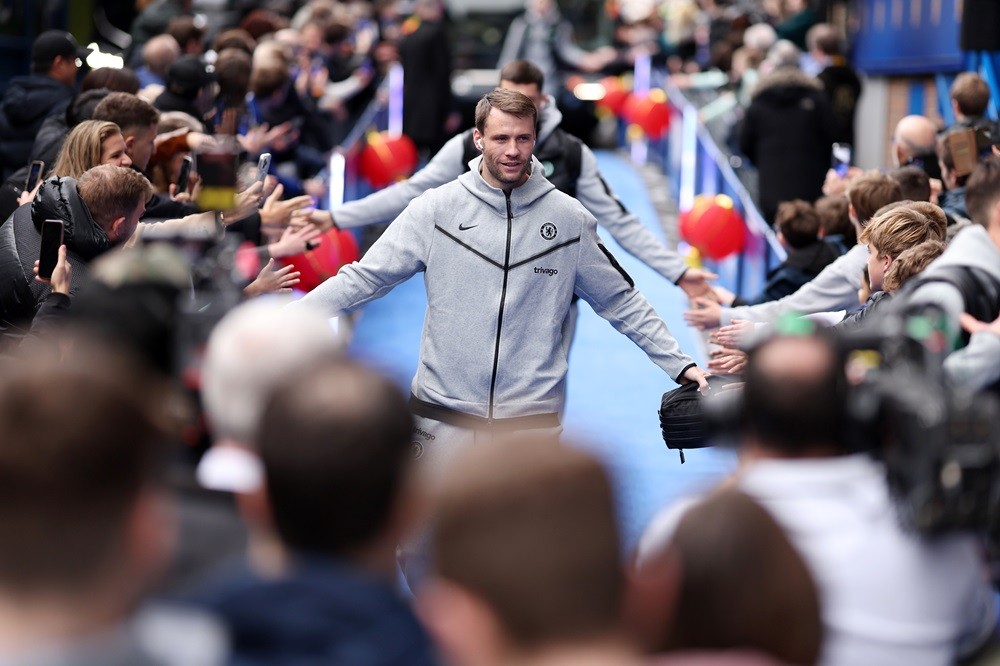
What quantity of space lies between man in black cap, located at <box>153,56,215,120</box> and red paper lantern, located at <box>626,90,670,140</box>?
1087 cm

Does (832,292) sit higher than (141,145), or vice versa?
(141,145)

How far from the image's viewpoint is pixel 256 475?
2.47m

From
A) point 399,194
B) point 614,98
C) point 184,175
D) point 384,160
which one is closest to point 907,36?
point 614,98

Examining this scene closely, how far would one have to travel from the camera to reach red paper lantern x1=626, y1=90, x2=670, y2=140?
18.5 m

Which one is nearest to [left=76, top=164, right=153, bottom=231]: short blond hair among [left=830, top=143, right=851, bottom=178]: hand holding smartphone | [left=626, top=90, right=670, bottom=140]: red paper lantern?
[left=830, top=143, right=851, bottom=178]: hand holding smartphone

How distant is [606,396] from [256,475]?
7493 mm

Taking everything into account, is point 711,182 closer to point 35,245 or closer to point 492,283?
point 492,283

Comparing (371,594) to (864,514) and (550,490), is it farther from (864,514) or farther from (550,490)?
(864,514)

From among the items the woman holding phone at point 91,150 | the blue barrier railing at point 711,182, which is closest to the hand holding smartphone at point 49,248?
the woman holding phone at point 91,150

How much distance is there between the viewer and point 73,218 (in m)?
5.09

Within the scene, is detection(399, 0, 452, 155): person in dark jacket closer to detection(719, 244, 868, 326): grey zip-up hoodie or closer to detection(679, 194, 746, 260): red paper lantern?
detection(679, 194, 746, 260): red paper lantern

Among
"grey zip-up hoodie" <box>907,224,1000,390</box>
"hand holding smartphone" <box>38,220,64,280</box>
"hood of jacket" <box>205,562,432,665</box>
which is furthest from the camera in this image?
"hand holding smartphone" <box>38,220,64,280</box>

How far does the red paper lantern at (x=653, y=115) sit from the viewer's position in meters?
18.5

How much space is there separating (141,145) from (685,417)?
2832 millimetres
